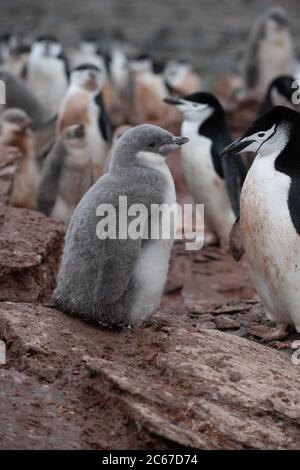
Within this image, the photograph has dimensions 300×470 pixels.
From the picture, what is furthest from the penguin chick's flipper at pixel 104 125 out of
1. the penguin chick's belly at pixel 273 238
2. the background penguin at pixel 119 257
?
the background penguin at pixel 119 257

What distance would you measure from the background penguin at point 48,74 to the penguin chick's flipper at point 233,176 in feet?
21.3

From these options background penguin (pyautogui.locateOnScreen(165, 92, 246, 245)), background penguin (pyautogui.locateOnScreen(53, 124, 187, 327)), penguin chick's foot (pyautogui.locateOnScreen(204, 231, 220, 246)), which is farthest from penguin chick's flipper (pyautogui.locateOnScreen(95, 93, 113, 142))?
background penguin (pyautogui.locateOnScreen(53, 124, 187, 327))

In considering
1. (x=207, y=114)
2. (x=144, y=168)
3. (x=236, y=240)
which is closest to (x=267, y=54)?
(x=207, y=114)

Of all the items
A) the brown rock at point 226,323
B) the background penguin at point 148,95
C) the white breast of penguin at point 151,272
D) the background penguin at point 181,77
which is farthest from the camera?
the background penguin at point 181,77

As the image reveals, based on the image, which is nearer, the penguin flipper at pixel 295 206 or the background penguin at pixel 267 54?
the penguin flipper at pixel 295 206

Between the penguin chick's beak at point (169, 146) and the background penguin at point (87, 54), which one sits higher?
the penguin chick's beak at point (169, 146)

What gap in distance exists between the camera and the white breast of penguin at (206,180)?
9.34 meters

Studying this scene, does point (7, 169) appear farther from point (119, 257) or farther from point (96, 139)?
point (119, 257)

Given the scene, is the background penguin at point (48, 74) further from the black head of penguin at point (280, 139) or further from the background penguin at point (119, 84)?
the black head of penguin at point (280, 139)

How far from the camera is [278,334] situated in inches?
232

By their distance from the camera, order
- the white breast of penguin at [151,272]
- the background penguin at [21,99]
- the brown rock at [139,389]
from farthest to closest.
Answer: the background penguin at [21,99], the white breast of penguin at [151,272], the brown rock at [139,389]

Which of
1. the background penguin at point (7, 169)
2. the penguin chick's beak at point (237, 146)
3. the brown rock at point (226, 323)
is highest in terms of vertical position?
the penguin chick's beak at point (237, 146)

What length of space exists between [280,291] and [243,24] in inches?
933
